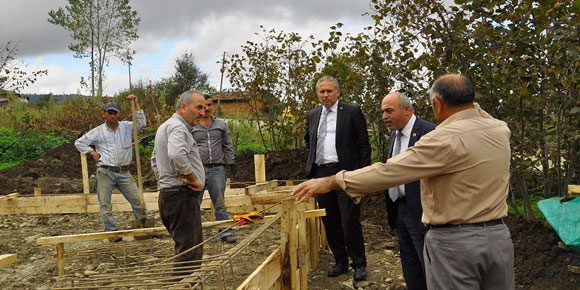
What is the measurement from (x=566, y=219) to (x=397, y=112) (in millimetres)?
2176

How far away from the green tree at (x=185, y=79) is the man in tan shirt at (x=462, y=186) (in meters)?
28.1

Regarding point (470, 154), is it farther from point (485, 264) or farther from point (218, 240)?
point (218, 240)

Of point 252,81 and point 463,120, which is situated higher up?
point 252,81

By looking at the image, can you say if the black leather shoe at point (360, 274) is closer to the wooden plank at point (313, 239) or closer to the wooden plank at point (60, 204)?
the wooden plank at point (313, 239)

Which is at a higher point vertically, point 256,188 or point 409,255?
point 256,188

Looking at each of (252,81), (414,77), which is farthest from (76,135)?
(414,77)

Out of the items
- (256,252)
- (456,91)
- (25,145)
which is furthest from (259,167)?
(25,145)

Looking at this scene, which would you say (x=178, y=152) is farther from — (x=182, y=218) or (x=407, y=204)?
(x=407, y=204)

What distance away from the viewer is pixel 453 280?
8.91 feet

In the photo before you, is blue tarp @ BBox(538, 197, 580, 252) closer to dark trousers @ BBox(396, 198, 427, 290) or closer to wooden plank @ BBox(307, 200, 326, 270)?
dark trousers @ BBox(396, 198, 427, 290)

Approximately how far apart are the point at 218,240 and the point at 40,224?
11.7ft

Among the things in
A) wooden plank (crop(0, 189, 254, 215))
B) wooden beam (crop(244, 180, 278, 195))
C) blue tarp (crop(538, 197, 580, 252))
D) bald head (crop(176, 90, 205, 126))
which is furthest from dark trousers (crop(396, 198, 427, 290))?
wooden plank (crop(0, 189, 254, 215))

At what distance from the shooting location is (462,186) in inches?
106

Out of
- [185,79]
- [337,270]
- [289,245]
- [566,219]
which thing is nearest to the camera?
[289,245]
